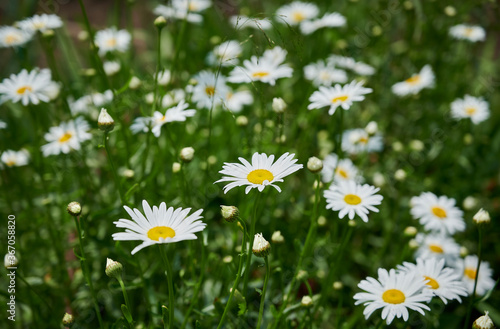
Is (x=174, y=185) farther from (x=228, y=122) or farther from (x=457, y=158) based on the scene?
(x=457, y=158)

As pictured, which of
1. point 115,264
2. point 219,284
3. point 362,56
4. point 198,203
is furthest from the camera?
point 362,56

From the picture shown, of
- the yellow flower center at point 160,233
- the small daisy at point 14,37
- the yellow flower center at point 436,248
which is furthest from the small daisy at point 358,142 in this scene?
the small daisy at point 14,37

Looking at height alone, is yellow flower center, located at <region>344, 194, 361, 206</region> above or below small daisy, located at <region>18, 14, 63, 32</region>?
below

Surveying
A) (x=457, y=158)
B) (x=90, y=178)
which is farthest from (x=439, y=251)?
(x=90, y=178)

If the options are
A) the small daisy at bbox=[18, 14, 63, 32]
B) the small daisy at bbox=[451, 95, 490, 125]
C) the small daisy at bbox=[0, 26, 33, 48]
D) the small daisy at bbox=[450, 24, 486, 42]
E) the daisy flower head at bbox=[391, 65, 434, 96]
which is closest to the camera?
the small daisy at bbox=[18, 14, 63, 32]

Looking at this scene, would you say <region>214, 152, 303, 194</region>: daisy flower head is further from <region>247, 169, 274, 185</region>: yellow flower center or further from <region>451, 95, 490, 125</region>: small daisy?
<region>451, 95, 490, 125</region>: small daisy

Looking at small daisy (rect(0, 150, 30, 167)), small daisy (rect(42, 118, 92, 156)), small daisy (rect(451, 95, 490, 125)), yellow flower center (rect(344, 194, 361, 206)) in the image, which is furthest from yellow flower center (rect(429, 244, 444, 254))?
small daisy (rect(0, 150, 30, 167))
